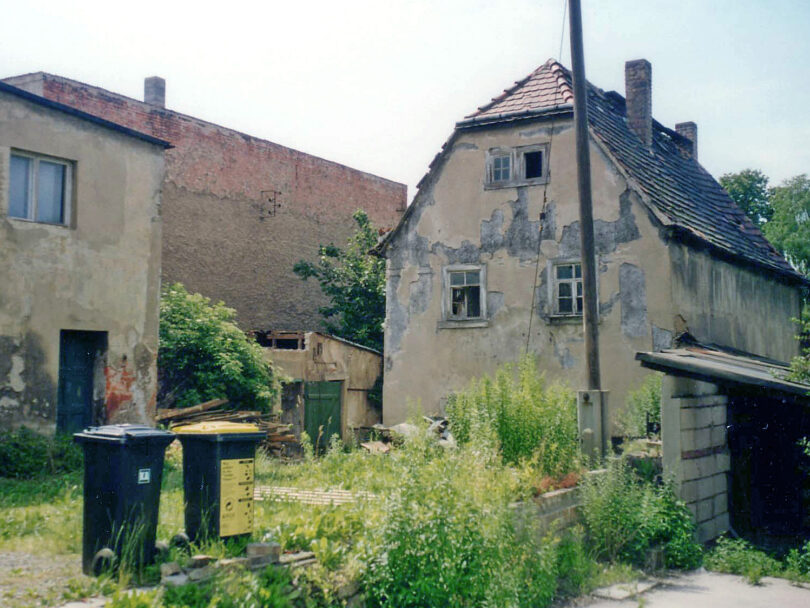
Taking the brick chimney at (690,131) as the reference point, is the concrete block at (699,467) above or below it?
below

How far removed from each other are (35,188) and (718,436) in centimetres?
1135

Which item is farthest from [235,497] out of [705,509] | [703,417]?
[703,417]

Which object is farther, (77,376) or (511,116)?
(511,116)

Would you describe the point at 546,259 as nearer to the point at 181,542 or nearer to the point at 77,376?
the point at 77,376

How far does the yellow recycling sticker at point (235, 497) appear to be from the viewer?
675 centimetres

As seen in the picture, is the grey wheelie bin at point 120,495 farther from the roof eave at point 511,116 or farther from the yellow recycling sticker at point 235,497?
the roof eave at point 511,116

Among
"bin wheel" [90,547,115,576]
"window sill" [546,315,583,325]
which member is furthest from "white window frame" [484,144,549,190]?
"bin wheel" [90,547,115,576]

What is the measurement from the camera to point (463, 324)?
18.0m

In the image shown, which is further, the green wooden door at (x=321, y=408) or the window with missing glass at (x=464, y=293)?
the green wooden door at (x=321, y=408)

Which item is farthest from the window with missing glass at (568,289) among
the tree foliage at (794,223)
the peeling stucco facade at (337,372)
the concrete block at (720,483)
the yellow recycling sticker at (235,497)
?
the tree foliage at (794,223)

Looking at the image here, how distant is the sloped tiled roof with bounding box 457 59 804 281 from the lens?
1681 cm

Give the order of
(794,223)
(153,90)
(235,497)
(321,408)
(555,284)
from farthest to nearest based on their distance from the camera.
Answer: (794,223), (153,90), (321,408), (555,284), (235,497)

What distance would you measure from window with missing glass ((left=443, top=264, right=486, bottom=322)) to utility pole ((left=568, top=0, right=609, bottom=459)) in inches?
216

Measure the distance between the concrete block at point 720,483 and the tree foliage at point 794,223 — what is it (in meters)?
24.6
